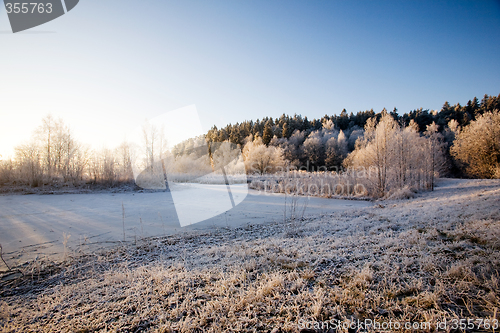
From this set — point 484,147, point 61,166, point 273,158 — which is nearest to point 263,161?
point 273,158

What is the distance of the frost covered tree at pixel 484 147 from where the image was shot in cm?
1938

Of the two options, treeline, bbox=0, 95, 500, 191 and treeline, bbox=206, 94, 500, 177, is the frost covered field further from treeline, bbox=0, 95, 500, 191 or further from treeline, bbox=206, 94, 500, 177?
treeline, bbox=206, 94, 500, 177

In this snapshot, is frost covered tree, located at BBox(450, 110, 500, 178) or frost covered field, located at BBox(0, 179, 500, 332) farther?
frost covered tree, located at BBox(450, 110, 500, 178)

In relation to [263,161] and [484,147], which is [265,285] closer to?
[263,161]

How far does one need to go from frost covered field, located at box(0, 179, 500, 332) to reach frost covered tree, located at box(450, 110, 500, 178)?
2391cm

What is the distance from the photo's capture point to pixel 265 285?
7.91ft

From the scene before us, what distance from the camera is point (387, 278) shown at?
8.21 feet

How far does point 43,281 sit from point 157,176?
13151 millimetres

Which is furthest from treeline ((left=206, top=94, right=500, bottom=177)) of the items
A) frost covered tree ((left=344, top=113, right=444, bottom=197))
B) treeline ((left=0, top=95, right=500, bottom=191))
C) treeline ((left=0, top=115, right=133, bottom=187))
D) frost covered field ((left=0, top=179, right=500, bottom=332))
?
frost covered field ((left=0, top=179, right=500, bottom=332))

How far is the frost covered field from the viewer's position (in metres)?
1.92

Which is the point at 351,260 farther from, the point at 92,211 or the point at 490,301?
the point at 92,211

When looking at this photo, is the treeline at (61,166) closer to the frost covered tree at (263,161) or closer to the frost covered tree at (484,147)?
the frost covered tree at (263,161)

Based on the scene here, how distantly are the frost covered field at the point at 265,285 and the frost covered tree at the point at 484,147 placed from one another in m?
23.9

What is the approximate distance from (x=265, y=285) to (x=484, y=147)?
1158 inches
